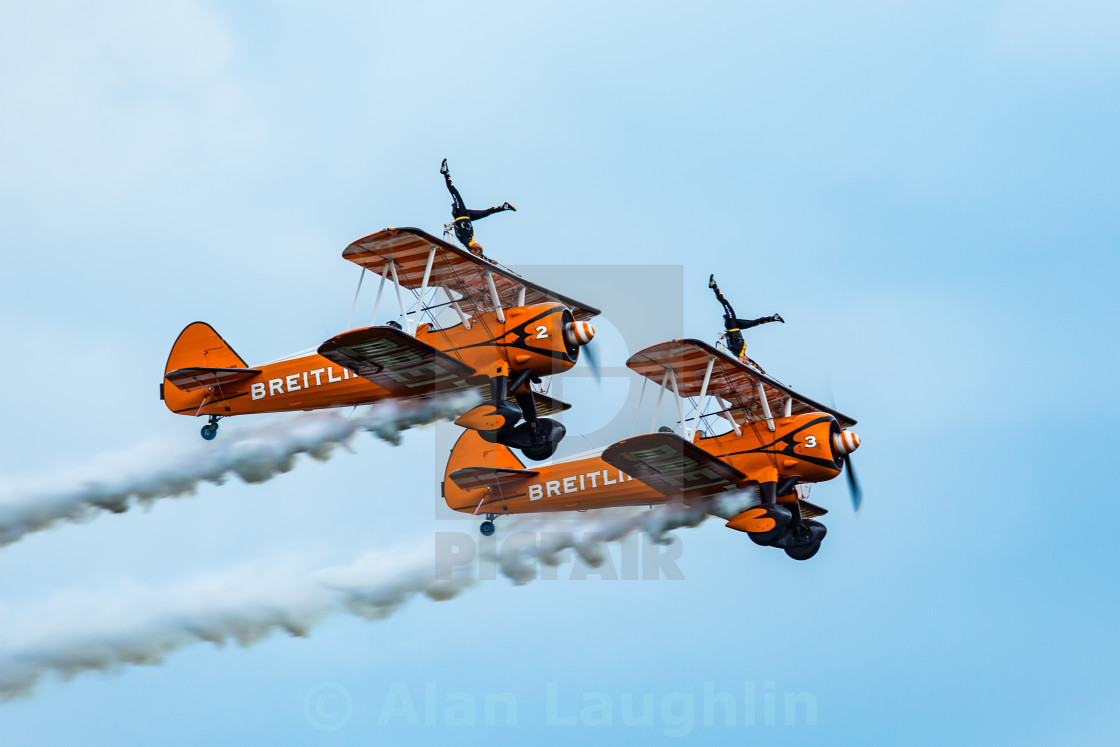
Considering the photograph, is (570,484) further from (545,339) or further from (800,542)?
(800,542)

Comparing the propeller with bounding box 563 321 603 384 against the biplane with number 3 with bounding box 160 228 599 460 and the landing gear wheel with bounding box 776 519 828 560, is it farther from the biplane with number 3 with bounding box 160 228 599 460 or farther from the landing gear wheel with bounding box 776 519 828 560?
the landing gear wheel with bounding box 776 519 828 560

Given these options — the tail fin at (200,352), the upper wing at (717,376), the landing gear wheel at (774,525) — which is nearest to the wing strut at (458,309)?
the upper wing at (717,376)

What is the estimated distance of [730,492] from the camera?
3092 cm

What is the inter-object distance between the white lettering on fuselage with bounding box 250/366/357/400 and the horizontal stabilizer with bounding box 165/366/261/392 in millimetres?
291

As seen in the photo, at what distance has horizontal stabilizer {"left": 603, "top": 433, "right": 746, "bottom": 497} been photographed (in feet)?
95.8

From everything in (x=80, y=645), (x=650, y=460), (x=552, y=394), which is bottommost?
Answer: (x=80, y=645)

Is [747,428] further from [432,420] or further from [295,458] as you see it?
[295,458]

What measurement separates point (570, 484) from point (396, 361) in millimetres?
4250

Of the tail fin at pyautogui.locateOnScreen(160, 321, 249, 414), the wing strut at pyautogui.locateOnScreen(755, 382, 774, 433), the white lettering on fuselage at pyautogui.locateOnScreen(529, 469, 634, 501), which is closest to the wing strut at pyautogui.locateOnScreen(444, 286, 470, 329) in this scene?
the white lettering on fuselage at pyautogui.locateOnScreen(529, 469, 634, 501)

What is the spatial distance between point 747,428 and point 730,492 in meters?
1.13

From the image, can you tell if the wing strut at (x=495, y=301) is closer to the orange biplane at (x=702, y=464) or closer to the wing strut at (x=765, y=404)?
the orange biplane at (x=702, y=464)

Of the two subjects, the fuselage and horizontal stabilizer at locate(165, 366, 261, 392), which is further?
horizontal stabilizer at locate(165, 366, 261, 392)

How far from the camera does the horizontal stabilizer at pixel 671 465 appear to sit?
95.8ft

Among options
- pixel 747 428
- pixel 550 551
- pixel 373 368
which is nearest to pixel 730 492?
pixel 747 428
